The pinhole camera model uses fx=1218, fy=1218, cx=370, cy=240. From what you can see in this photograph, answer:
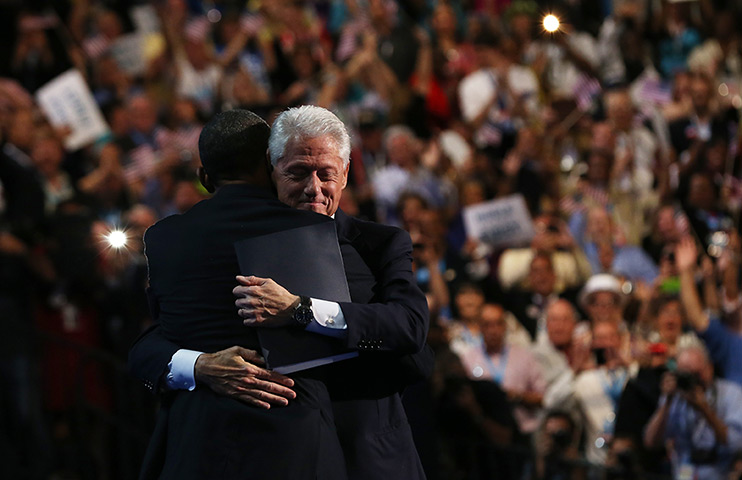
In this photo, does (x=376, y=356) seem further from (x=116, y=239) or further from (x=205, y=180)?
(x=116, y=239)

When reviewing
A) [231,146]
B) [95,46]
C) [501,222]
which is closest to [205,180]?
[231,146]

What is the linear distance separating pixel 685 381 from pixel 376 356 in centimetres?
314

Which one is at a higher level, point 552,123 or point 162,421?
point 552,123

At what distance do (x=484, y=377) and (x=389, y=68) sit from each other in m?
4.06

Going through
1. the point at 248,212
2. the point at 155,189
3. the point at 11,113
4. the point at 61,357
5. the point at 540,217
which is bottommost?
the point at 248,212

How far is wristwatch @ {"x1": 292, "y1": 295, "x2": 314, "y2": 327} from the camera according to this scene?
2979mm

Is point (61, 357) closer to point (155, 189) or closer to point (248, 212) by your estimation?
point (155, 189)

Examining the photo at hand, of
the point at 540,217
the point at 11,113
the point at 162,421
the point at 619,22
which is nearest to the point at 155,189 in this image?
the point at 11,113

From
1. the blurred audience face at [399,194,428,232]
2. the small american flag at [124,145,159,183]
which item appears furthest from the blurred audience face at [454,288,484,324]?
the small american flag at [124,145,159,183]

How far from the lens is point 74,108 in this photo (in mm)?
9234

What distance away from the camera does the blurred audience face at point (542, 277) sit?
7688 mm

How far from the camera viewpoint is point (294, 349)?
3.02 m

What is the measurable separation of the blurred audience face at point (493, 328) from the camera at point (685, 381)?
4.38 ft

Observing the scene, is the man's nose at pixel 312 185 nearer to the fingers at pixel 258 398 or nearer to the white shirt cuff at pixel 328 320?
the white shirt cuff at pixel 328 320
